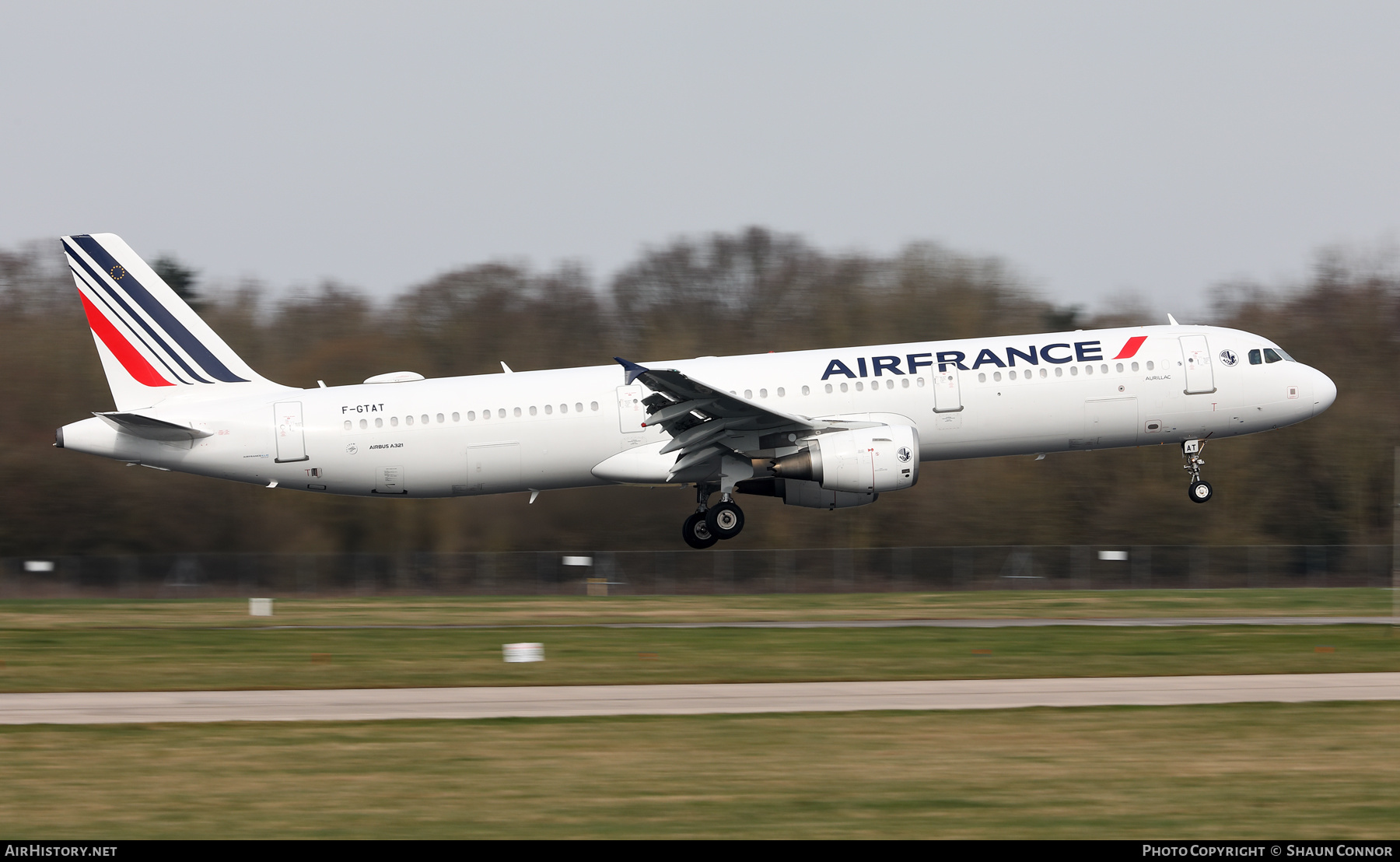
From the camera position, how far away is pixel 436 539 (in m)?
45.2

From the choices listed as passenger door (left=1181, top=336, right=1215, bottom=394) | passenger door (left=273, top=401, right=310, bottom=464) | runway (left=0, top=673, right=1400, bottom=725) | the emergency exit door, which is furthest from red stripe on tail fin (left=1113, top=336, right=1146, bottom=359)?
passenger door (left=273, top=401, right=310, bottom=464)

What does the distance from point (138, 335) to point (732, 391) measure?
1346cm

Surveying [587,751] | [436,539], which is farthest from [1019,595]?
[587,751]

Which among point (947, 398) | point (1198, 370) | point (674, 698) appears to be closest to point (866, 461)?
point (947, 398)

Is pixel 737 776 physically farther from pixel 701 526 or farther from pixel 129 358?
pixel 129 358

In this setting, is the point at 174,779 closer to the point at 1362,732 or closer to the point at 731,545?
the point at 1362,732

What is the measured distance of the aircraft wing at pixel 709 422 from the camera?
30.3 m

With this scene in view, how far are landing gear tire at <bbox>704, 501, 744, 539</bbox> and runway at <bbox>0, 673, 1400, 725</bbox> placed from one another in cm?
1254

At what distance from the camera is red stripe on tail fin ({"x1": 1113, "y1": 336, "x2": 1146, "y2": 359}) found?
3228cm

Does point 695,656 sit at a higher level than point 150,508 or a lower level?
lower

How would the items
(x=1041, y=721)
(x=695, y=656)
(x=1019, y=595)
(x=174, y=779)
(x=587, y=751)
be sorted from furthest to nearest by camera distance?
(x=1019, y=595) < (x=695, y=656) < (x=1041, y=721) < (x=587, y=751) < (x=174, y=779)

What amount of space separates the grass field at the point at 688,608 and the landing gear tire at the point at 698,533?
5.16ft

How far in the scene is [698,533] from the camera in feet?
108

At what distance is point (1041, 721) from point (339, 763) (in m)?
7.68
